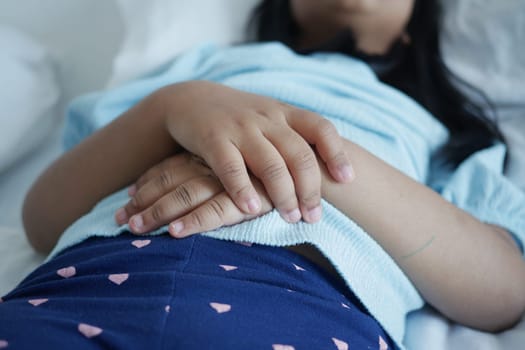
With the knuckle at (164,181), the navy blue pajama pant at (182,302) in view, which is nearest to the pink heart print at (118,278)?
the navy blue pajama pant at (182,302)

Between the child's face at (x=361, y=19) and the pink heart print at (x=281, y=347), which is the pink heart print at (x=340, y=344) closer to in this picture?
the pink heart print at (x=281, y=347)

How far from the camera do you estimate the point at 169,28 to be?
100cm

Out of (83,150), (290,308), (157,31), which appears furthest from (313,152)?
(157,31)

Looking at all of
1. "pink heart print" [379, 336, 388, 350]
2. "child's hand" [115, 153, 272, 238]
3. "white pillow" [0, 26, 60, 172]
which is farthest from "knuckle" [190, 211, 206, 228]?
"white pillow" [0, 26, 60, 172]

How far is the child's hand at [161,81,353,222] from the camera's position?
0.52m

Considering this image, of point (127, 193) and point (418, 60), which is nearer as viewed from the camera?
point (127, 193)

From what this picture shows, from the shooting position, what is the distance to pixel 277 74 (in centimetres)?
74

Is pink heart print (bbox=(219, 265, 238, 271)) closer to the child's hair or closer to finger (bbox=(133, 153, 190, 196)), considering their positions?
finger (bbox=(133, 153, 190, 196))

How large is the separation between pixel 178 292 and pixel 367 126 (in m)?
0.37

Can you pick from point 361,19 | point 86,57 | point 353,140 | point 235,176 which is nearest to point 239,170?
point 235,176

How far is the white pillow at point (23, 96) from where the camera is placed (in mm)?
958

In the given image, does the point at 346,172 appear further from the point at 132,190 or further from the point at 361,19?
the point at 361,19

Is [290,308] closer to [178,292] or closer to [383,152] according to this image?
[178,292]

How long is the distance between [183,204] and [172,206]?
0.04 ft
